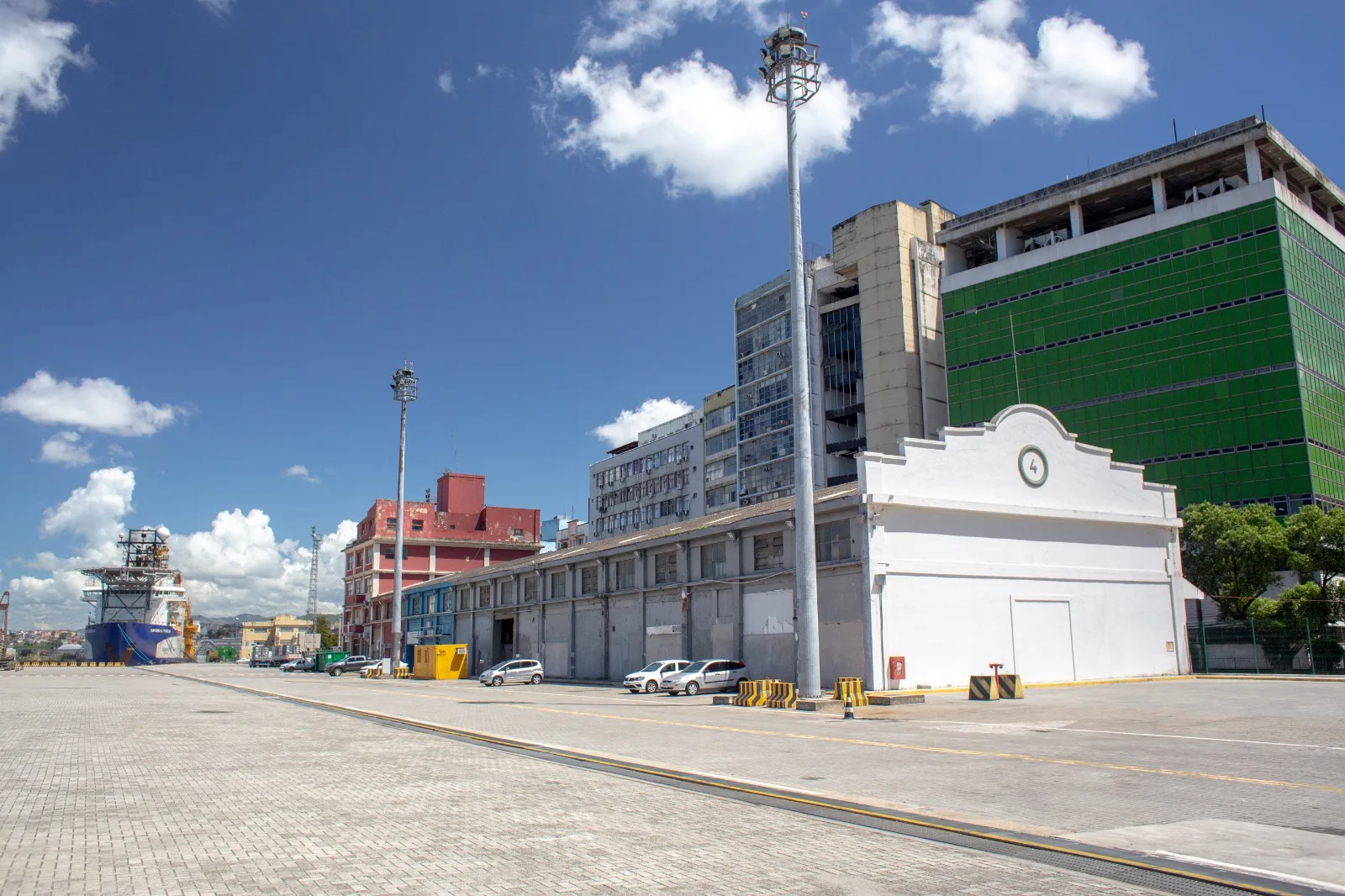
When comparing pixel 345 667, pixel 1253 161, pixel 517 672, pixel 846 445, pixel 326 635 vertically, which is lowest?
pixel 345 667

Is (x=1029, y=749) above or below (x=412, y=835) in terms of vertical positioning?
below

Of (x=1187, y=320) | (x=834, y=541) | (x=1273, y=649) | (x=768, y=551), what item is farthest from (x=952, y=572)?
(x=1187, y=320)

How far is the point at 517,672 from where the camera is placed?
164 ft

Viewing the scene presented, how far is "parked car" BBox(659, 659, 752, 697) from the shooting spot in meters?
37.2

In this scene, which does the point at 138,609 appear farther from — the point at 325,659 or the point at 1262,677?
the point at 1262,677

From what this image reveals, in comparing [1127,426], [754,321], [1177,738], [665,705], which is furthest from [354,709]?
[754,321]

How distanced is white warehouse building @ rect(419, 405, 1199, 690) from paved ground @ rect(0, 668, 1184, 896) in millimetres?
19816

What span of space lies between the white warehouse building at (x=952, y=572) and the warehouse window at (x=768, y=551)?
0.06 m

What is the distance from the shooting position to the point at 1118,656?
129 feet

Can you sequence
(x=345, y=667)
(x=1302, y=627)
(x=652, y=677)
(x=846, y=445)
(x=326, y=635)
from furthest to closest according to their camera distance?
(x=326, y=635)
(x=846, y=445)
(x=345, y=667)
(x=1302, y=627)
(x=652, y=677)

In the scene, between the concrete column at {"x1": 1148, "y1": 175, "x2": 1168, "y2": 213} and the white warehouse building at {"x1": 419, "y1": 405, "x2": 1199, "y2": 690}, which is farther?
the concrete column at {"x1": 1148, "y1": 175, "x2": 1168, "y2": 213}

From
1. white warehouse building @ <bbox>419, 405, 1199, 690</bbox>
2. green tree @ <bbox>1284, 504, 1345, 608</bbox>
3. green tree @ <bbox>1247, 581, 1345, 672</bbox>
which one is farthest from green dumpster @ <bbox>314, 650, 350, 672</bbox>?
green tree @ <bbox>1284, 504, 1345, 608</bbox>

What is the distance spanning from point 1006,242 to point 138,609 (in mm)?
109254

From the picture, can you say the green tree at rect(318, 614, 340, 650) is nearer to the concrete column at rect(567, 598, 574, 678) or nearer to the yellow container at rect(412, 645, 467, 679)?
the yellow container at rect(412, 645, 467, 679)
